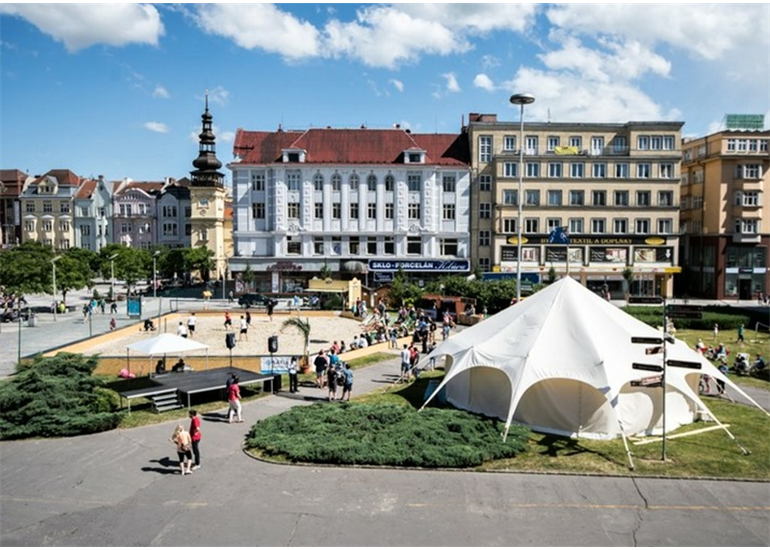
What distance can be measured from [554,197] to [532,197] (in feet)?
6.62

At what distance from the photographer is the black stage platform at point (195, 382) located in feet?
64.7

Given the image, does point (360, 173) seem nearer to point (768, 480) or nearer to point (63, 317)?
point (63, 317)

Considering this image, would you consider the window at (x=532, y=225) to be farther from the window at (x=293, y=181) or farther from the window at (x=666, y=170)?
the window at (x=293, y=181)

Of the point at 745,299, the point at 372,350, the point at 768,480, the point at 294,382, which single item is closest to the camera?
the point at 768,480

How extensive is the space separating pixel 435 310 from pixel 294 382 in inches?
874

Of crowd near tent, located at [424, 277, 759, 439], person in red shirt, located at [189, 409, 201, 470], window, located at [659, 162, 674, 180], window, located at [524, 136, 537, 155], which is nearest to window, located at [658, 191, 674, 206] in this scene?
window, located at [659, 162, 674, 180]

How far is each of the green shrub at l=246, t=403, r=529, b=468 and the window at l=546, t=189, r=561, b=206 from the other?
44.3 meters

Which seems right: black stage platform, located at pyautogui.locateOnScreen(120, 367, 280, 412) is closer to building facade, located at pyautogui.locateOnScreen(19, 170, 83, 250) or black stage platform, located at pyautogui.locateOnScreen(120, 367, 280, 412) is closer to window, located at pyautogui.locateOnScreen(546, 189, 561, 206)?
window, located at pyautogui.locateOnScreen(546, 189, 561, 206)

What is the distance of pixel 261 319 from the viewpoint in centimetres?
4306

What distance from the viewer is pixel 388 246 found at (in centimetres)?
6103

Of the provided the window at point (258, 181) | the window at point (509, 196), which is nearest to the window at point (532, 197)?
the window at point (509, 196)

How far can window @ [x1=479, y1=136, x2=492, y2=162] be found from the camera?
2397 inches

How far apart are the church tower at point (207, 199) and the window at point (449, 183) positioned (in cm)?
2833

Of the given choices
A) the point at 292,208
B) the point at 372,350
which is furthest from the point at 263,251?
the point at 372,350
